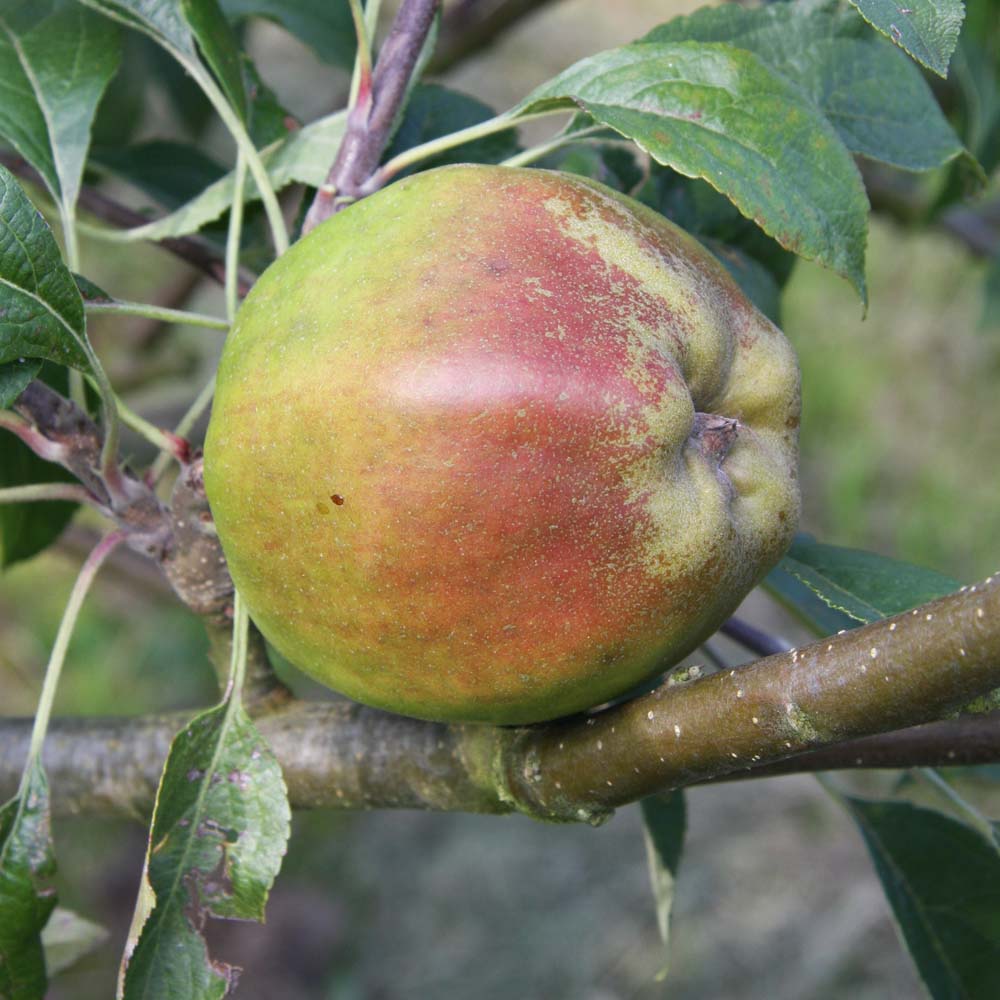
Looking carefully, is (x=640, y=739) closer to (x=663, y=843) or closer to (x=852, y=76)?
(x=663, y=843)

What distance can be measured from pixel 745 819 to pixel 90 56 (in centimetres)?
193

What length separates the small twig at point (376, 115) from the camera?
0.71m

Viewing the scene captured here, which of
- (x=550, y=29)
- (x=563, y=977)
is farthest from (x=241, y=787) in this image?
(x=550, y=29)

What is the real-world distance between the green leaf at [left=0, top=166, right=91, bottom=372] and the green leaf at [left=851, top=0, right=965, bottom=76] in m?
0.42

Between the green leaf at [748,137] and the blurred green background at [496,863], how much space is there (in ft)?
3.26

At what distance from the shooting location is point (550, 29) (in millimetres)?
3646

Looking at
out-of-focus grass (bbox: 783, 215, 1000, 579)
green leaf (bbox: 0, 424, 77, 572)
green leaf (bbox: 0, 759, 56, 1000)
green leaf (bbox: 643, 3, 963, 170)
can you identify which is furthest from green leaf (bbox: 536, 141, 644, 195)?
out-of-focus grass (bbox: 783, 215, 1000, 579)

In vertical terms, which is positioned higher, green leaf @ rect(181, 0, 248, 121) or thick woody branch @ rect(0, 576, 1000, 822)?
green leaf @ rect(181, 0, 248, 121)

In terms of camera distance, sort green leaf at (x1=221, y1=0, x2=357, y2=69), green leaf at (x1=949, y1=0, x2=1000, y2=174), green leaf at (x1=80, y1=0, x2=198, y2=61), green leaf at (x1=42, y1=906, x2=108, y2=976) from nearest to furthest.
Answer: green leaf at (x1=80, y1=0, x2=198, y2=61)
green leaf at (x1=42, y1=906, x2=108, y2=976)
green leaf at (x1=221, y1=0, x2=357, y2=69)
green leaf at (x1=949, y1=0, x2=1000, y2=174)

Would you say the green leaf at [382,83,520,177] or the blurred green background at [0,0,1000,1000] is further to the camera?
the blurred green background at [0,0,1000,1000]

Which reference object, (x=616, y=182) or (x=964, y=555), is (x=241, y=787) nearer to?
(x=616, y=182)

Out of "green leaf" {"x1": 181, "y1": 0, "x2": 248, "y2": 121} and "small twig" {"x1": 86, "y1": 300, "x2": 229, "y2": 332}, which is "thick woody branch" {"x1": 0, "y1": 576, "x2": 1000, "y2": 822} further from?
"green leaf" {"x1": 181, "y1": 0, "x2": 248, "y2": 121}

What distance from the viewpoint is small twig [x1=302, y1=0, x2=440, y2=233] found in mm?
706

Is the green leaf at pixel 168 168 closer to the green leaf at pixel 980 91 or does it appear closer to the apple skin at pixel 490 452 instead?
Result: the apple skin at pixel 490 452
